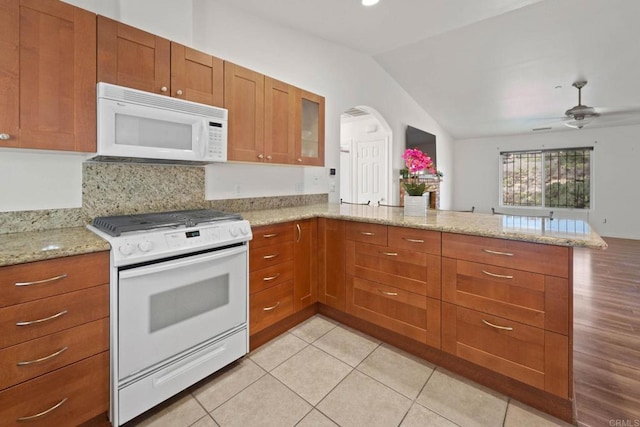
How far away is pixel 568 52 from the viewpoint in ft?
11.8

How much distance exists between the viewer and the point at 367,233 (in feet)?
7.34

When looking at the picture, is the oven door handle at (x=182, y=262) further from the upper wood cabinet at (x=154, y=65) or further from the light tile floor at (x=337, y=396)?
the upper wood cabinet at (x=154, y=65)

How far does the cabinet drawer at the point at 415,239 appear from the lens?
1.88 meters

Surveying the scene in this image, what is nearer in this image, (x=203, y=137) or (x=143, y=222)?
(x=143, y=222)

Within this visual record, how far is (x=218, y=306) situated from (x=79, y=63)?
59.0 inches

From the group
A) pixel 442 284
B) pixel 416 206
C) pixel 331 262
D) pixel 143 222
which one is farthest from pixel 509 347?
pixel 143 222

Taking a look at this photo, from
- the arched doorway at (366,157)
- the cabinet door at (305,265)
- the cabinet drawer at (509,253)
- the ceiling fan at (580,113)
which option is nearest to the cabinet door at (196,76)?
the cabinet door at (305,265)

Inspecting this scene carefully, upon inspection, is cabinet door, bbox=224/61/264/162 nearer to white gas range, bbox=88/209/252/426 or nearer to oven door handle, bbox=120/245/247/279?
white gas range, bbox=88/209/252/426

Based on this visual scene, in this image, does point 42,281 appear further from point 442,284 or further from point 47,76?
point 442,284

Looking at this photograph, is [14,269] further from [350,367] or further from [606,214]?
[606,214]

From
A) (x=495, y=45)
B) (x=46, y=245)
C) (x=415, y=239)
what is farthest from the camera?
(x=495, y=45)

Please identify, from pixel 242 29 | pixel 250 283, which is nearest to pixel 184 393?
pixel 250 283

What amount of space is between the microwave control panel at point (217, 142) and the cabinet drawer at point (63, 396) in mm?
1245

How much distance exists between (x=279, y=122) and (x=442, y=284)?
1805mm
